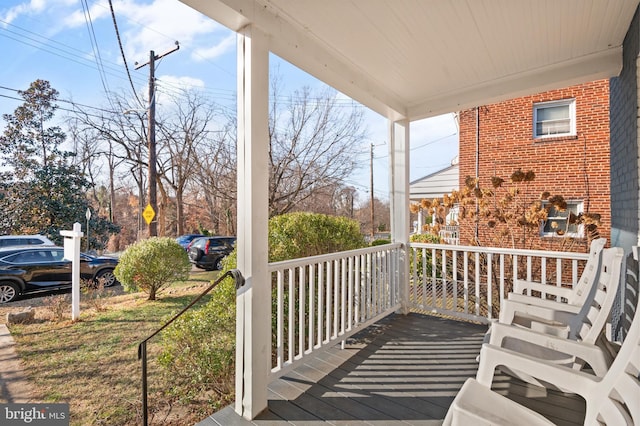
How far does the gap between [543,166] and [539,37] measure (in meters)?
5.62

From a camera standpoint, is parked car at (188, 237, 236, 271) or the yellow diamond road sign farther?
parked car at (188, 237, 236, 271)

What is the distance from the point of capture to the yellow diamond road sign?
2.04 m

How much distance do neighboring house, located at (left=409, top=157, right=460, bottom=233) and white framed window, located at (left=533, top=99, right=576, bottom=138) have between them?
1949mm

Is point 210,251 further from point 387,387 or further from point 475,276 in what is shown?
point 475,276

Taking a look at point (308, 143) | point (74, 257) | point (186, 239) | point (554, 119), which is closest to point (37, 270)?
point (74, 257)

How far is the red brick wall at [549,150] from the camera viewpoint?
6.64m

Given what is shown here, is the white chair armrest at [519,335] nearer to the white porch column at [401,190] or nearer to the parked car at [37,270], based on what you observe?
the white porch column at [401,190]

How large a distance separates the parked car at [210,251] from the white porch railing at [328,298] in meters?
0.46

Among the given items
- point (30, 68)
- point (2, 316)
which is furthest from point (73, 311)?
point (30, 68)

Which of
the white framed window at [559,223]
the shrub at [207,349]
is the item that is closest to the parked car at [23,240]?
the shrub at [207,349]

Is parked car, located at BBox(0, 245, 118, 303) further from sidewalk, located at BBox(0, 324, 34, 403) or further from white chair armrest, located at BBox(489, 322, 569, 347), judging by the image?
white chair armrest, located at BBox(489, 322, 569, 347)

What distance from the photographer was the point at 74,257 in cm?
173

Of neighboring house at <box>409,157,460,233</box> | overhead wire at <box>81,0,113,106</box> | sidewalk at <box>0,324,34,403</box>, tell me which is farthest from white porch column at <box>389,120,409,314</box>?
neighboring house at <box>409,157,460,233</box>

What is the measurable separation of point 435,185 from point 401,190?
5436 millimetres
